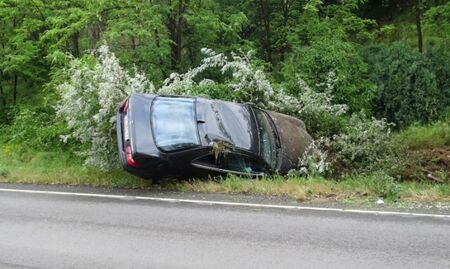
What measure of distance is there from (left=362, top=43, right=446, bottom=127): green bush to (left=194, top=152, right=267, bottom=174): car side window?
6.70 meters

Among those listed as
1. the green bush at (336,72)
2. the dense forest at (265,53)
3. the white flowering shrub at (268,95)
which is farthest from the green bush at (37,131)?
the green bush at (336,72)

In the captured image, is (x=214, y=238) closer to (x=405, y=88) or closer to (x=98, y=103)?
(x=98, y=103)

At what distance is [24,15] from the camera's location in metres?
19.8

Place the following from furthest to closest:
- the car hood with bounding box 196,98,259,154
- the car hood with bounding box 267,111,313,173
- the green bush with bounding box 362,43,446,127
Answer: the green bush with bounding box 362,43,446,127
the car hood with bounding box 267,111,313,173
the car hood with bounding box 196,98,259,154

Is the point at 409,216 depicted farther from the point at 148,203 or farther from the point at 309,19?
the point at 309,19

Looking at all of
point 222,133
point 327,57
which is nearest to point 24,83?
point 327,57

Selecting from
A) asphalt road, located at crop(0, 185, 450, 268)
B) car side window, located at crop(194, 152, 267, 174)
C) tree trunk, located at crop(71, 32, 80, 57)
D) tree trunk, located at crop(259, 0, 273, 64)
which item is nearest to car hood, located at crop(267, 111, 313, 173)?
car side window, located at crop(194, 152, 267, 174)

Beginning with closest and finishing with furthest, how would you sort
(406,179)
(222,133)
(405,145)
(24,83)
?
(222,133)
(406,179)
(405,145)
(24,83)

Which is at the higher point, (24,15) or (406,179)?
(24,15)

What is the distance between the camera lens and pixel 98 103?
426 inches

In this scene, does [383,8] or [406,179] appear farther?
[383,8]

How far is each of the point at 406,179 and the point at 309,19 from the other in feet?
28.0

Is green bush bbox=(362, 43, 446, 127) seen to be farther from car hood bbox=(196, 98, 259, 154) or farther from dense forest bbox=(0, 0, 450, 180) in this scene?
car hood bbox=(196, 98, 259, 154)

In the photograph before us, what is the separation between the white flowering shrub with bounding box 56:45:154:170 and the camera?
34.3 feet
